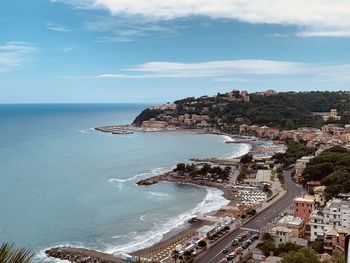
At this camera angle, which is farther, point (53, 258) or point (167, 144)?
point (167, 144)

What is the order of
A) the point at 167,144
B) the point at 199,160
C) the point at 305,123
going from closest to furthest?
the point at 199,160, the point at 167,144, the point at 305,123

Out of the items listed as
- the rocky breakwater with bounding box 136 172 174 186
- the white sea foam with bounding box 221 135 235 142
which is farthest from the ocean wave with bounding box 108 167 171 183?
the white sea foam with bounding box 221 135 235 142

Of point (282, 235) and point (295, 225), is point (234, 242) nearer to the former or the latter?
point (282, 235)

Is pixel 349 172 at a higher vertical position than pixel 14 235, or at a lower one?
higher

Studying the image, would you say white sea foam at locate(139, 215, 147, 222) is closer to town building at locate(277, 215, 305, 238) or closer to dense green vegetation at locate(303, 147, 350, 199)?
town building at locate(277, 215, 305, 238)

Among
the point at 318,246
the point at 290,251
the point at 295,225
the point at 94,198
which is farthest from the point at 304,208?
the point at 94,198

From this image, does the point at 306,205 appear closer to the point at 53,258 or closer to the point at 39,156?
the point at 53,258

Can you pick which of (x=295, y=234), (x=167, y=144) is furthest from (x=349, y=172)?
(x=167, y=144)

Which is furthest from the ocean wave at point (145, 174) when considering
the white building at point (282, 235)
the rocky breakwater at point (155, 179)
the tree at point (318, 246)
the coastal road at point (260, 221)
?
the tree at point (318, 246)
